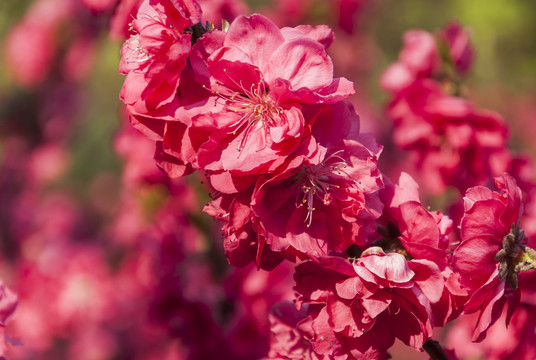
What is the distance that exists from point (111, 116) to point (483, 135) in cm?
398

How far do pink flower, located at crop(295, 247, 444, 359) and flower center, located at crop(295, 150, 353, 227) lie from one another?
0.30 feet

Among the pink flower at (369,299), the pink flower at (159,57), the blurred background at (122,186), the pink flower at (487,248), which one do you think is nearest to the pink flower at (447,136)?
the blurred background at (122,186)

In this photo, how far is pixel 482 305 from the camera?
101 centimetres

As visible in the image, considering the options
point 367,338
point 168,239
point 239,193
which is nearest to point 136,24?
point 239,193

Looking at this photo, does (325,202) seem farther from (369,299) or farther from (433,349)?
(433,349)

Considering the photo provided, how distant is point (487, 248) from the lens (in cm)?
99

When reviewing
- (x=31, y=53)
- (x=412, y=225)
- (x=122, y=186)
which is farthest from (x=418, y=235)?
(x=122, y=186)

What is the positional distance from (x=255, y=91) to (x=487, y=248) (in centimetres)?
41

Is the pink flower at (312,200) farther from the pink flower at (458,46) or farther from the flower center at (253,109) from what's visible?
the pink flower at (458,46)

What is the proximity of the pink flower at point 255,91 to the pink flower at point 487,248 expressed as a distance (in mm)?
260

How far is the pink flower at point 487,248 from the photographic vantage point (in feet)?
3.19

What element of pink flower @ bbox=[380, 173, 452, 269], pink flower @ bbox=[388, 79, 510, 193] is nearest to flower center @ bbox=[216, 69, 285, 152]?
pink flower @ bbox=[380, 173, 452, 269]

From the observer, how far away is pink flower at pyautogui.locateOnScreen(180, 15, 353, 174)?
36.9 inches

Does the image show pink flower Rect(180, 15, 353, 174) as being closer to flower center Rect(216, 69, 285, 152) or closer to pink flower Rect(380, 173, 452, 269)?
flower center Rect(216, 69, 285, 152)
